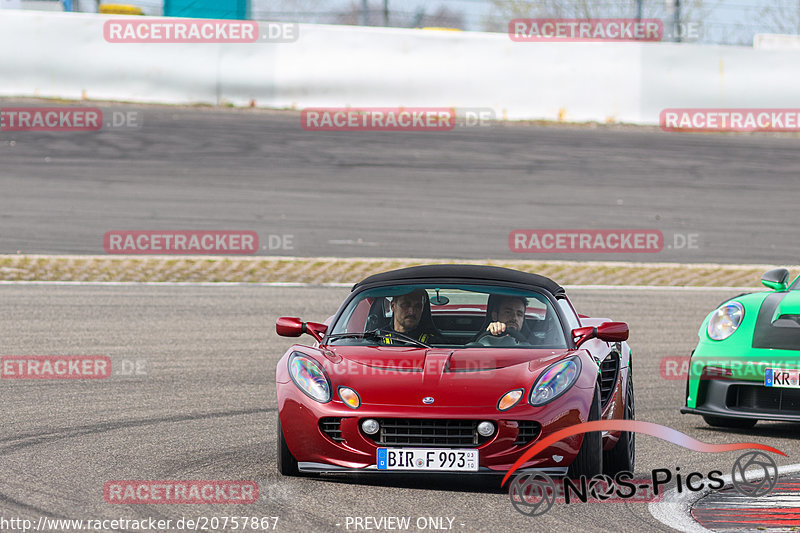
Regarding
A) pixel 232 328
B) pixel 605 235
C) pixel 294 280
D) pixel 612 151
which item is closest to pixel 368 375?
pixel 232 328

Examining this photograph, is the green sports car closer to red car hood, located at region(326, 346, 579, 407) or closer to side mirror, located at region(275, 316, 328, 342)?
red car hood, located at region(326, 346, 579, 407)

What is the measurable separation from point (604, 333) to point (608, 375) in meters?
0.50

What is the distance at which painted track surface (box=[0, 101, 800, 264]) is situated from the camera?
17.5 meters

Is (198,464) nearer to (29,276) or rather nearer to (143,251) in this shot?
(29,276)

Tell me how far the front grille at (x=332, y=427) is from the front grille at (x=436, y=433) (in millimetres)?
231

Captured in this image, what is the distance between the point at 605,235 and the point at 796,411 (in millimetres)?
10406

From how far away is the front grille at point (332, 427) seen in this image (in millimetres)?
6258

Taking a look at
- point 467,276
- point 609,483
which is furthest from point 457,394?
point 467,276

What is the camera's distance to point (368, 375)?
6355 millimetres

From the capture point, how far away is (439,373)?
6.33 meters

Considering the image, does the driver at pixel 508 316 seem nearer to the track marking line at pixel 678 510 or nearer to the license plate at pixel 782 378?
the track marking line at pixel 678 510

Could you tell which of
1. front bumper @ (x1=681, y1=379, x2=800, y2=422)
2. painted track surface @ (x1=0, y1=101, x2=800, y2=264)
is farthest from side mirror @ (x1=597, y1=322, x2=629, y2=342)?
painted track surface @ (x1=0, y1=101, x2=800, y2=264)

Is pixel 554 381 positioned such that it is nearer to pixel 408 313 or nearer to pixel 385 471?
pixel 385 471

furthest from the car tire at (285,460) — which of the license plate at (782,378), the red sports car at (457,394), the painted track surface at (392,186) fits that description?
the painted track surface at (392,186)
